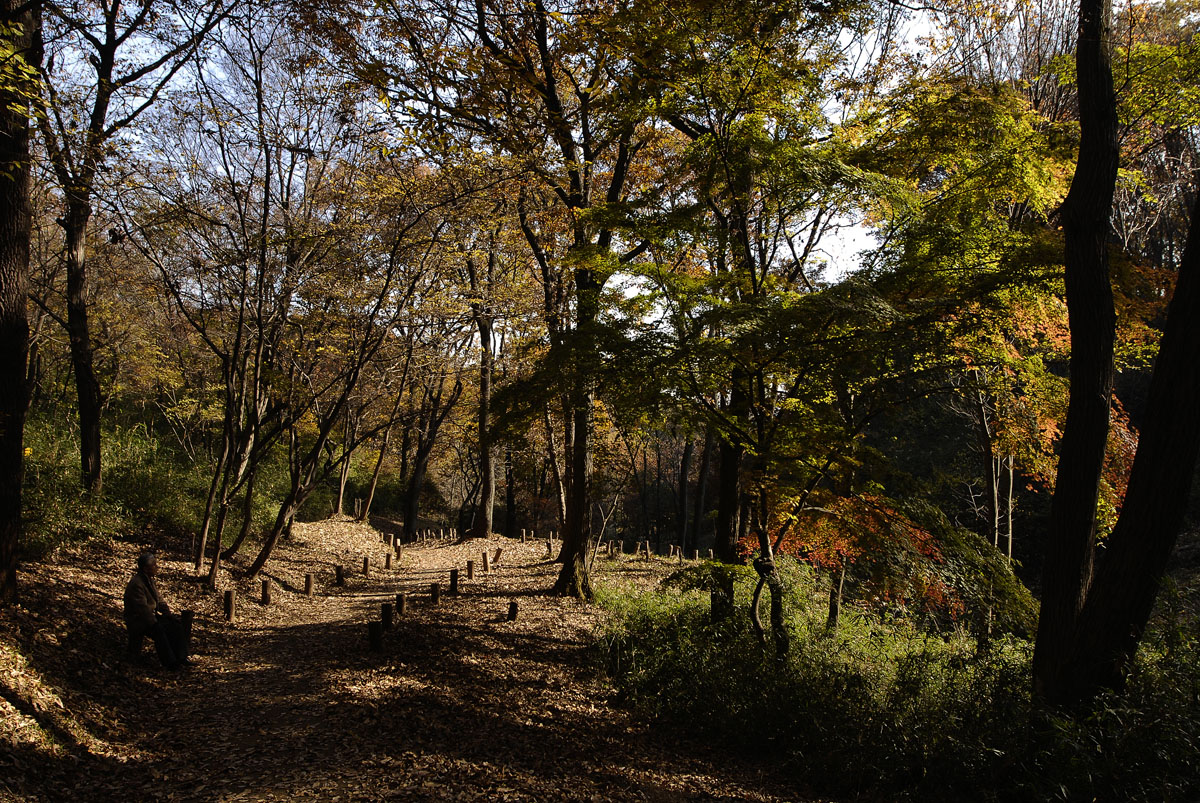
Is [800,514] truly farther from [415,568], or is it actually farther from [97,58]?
[97,58]

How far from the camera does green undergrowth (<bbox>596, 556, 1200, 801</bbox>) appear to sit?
4180 millimetres

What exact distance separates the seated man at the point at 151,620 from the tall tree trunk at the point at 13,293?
1049mm

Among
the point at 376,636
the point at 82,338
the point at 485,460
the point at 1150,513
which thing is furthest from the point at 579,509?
the point at 485,460

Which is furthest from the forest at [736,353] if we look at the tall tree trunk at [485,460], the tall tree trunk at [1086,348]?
the tall tree trunk at [485,460]

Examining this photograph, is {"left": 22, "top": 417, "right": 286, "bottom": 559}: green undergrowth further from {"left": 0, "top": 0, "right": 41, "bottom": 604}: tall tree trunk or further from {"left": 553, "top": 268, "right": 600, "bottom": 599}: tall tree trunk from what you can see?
{"left": 553, "top": 268, "right": 600, "bottom": 599}: tall tree trunk

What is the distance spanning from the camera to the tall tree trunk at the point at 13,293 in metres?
6.35

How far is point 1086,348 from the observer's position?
536 cm

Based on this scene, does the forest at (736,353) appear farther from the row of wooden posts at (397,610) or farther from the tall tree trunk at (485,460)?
the tall tree trunk at (485,460)

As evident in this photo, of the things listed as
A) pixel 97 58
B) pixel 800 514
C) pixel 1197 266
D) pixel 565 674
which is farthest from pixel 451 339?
pixel 1197 266

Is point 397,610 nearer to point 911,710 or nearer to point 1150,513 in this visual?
point 911,710

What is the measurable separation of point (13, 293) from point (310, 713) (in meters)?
5.56

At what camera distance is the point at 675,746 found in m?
6.70

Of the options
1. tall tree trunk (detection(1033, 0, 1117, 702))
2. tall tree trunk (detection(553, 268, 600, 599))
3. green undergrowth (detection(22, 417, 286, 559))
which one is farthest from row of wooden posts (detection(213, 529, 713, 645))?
tall tree trunk (detection(1033, 0, 1117, 702))

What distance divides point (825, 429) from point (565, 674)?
490 cm
